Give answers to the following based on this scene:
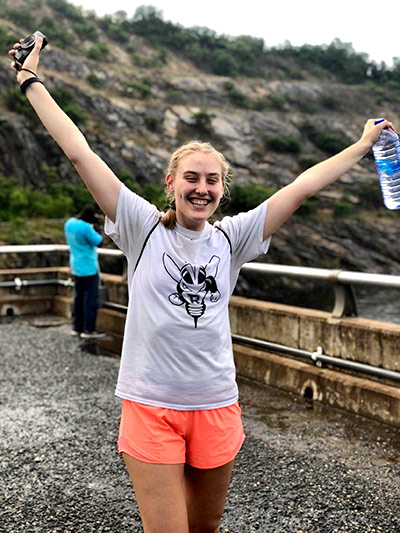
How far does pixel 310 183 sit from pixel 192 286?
26.0 inches

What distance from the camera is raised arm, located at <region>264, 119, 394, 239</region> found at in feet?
8.32

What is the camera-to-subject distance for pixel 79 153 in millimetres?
2361

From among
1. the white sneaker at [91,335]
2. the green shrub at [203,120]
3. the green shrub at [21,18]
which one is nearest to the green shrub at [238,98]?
the green shrub at [203,120]

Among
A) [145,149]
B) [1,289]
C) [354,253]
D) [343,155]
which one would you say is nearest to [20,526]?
[343,155]

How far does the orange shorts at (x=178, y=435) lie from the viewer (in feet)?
7.21

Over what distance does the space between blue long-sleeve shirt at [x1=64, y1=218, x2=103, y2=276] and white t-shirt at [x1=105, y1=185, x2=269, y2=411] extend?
6.93 meters

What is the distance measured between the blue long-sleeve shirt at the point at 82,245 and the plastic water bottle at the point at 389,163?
6861 millimetres

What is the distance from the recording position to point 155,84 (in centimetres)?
9131

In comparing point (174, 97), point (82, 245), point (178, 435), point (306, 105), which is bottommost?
point (178, 435)

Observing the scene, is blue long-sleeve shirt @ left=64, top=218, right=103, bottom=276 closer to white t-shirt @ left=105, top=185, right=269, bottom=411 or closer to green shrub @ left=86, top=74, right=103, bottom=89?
white t-shirt @ left=105, top=185, right=269, bottom=411

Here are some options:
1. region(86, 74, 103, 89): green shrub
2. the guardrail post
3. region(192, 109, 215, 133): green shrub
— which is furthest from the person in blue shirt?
region(192, 109, 215, 133): green shrub

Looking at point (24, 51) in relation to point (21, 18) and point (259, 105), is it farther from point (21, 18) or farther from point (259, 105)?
point (21, 18)

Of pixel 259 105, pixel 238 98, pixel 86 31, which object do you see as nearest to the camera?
pixel 259 105

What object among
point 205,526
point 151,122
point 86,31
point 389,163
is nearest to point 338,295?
point 389,163
